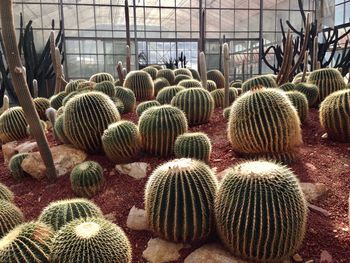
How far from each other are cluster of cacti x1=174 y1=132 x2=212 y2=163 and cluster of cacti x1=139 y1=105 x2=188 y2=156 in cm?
34

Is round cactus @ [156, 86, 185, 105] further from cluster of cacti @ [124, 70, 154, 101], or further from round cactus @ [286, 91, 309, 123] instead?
round cactus @ [286, 91, 309, 123]

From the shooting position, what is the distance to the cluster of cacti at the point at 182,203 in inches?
119

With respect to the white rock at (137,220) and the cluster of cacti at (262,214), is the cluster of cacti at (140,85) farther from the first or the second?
the cluster of cacti at (262,214)

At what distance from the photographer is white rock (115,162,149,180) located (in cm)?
433

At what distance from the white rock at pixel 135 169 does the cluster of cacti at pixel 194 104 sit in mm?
1364

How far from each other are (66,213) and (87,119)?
1787mm

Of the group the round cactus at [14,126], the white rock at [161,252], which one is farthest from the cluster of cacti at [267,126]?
the round cactus at [14,126]

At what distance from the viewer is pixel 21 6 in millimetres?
16922

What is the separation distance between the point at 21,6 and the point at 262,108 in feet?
53.0

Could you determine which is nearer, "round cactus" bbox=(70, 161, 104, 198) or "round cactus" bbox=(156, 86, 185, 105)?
"round cactus" bbox=(70, 161, 104, 198)

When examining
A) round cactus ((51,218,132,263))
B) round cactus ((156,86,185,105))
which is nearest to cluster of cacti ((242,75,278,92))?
round cactus ((156,86,185,105))

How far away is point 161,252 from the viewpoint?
3125 millimetres

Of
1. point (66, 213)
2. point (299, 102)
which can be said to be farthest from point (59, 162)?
point (299, 102)

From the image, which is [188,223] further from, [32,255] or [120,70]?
[120,70]
